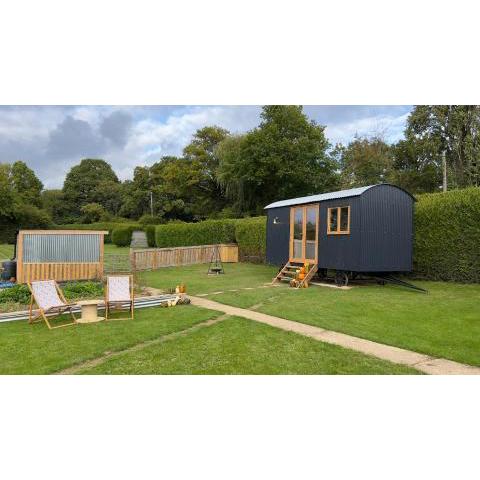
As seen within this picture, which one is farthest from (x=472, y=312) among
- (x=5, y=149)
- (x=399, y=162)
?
(x=5, y=149)

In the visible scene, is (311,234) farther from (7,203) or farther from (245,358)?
(7,203)

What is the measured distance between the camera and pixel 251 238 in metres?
24.2

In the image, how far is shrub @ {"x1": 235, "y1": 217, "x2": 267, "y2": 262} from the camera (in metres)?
23.2

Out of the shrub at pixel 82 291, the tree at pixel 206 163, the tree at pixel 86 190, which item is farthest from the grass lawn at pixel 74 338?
the tree at pixel 86 190

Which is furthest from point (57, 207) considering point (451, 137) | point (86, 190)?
point (451, 137)

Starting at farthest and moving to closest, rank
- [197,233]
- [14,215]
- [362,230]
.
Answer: [14,215] → [197,233] → [362,230]

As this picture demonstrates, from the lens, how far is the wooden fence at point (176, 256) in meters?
20.9

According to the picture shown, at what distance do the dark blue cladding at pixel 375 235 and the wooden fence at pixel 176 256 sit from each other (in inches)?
339

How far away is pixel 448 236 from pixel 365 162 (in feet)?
Answer: 78.8

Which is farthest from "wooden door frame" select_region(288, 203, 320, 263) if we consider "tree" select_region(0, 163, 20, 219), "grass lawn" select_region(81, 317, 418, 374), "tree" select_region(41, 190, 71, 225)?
"tree" select_region(41, 190, 71, 225)

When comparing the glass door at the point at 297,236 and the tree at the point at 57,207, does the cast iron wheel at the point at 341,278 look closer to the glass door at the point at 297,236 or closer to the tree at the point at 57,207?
the glass door at the point at 297,236
